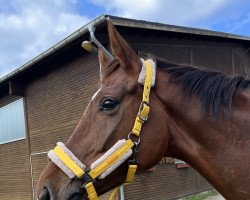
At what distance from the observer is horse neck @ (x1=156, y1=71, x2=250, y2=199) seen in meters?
2.11

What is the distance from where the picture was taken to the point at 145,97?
224 cm

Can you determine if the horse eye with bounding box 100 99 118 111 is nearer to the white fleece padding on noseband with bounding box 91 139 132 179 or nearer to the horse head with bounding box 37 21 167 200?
the horse head with bounding box 37 21 167 200

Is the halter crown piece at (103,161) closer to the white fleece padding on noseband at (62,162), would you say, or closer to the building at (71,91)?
the white fleece padding on noseband at (62,162)

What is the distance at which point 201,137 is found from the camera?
87.0 inches

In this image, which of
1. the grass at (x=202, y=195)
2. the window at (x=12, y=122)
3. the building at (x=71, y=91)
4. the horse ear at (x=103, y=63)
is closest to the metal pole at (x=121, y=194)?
the building at (x=71, y=91)

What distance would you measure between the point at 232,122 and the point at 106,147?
71cm

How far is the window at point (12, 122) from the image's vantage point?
41.6ft

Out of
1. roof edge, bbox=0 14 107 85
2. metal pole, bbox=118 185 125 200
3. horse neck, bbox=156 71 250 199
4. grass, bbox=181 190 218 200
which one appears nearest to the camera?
horse neck, bbox=156 71 250 199

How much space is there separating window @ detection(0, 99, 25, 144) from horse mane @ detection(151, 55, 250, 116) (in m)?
10.8

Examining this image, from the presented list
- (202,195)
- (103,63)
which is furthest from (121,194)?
(103,63)

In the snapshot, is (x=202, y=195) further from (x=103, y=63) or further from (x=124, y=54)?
(x=124, y=54)

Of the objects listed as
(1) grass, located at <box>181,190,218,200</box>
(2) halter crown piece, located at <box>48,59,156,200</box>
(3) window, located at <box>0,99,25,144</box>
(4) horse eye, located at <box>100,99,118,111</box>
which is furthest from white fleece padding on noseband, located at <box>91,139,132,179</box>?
(3) window, located at <box>0,99,25,144</box>

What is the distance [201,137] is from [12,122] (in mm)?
12028

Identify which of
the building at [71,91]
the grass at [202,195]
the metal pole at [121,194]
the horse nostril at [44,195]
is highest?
the building at [71,91]
